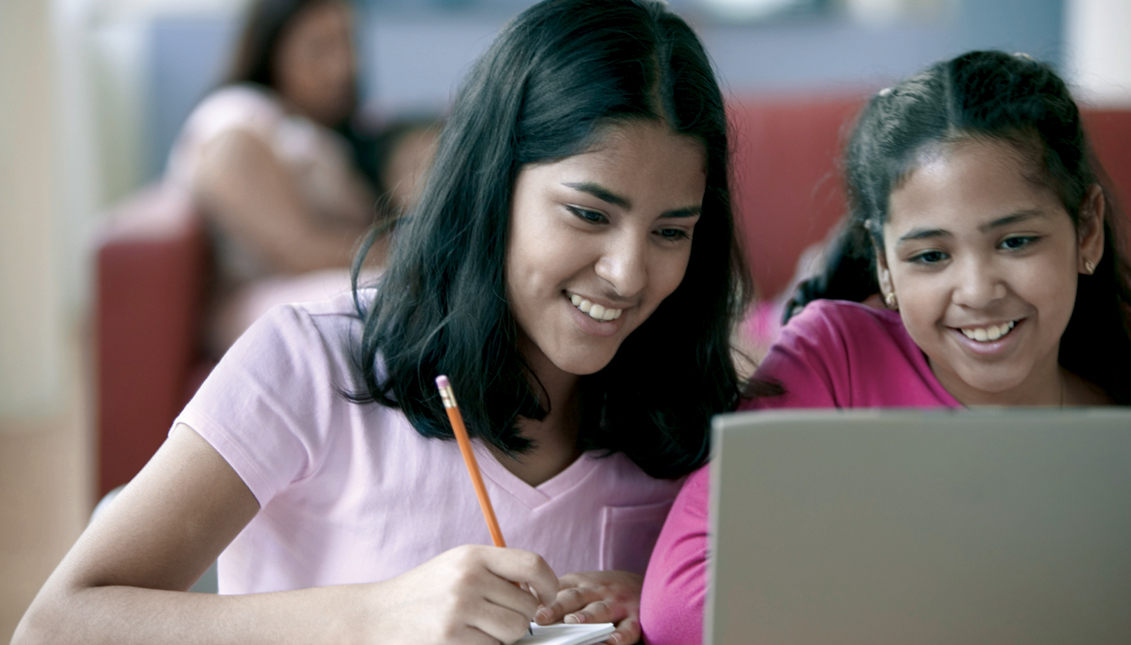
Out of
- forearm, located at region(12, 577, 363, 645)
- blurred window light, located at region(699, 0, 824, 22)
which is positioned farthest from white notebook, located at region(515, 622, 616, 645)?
blurred window light, located at region(699, 0, 824, 22)

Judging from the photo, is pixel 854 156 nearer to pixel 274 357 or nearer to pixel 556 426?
pixel 556 426

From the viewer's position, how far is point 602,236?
0.80 m

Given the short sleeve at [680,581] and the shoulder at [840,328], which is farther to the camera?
the shoulder at [840,328]

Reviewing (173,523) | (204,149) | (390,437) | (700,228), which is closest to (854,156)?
(700,228)

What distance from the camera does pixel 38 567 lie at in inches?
76.7

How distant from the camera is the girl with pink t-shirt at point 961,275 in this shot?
823 mm

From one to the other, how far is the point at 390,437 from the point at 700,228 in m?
0.31

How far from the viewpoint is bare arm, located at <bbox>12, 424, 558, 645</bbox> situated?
0.66m

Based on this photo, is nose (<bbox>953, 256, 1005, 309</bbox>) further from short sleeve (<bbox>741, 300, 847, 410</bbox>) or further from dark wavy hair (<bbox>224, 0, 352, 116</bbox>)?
dark wavy hair (<bbox>224, 0, 352, 116</bbox>)

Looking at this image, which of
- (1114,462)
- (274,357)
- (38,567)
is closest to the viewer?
(1114,462)

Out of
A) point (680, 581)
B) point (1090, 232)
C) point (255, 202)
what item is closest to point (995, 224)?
point (1090, 232)

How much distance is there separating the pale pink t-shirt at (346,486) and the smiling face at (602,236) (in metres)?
0.12

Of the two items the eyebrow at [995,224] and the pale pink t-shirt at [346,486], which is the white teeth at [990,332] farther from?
the pale pink t-shirt at [346,486]

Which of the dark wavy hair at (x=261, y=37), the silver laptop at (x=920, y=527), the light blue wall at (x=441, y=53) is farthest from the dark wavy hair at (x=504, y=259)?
the light blue wall at (x=441, y=53)
